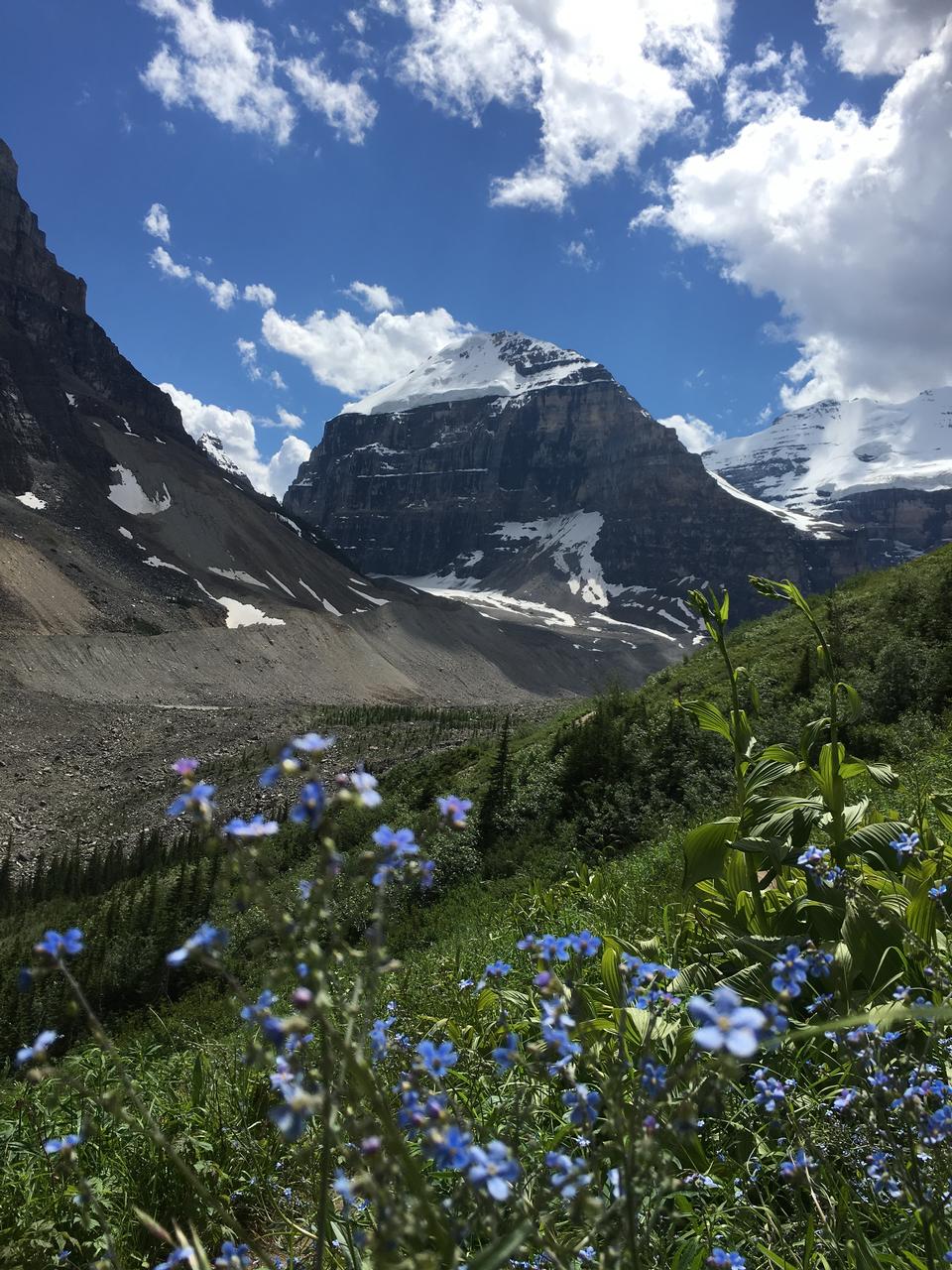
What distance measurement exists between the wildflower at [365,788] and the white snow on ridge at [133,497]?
355ft

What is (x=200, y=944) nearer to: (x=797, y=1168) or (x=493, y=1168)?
(x=493, y=1168)

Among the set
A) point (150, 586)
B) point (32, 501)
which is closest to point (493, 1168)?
point (150, 586)

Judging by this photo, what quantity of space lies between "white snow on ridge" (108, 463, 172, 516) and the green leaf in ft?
351

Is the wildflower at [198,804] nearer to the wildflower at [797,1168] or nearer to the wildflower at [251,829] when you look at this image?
the wildflower at [251,829]

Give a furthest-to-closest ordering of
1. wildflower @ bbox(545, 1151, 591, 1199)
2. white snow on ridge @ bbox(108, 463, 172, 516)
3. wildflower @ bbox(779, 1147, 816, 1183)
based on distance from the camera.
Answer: white snow on ridge @ bbox(108, 463, 172, 516)
wildflower @ bbox(779, 1147, 816, 1183)
wildflower @ bbox(545, 1151, 591, 1199)

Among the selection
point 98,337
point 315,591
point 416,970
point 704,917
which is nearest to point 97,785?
point 416,970

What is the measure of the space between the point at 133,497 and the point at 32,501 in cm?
1694

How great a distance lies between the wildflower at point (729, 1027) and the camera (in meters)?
0.93

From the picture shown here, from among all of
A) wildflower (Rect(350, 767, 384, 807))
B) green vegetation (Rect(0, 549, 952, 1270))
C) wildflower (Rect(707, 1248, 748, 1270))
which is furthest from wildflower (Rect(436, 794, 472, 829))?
wildflower (Rect(707, 1248, 748, 1270))

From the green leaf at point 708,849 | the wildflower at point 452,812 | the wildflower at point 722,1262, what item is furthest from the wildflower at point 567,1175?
the green leaf at point 708,849

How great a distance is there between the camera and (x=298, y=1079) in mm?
1625

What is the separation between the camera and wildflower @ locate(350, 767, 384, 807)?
1.36 meters

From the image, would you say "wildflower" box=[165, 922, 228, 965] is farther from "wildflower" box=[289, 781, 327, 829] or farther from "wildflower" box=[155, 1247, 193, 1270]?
"wildflower" box=[155, 1247, 193, 1270]

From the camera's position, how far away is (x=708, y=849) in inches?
144
